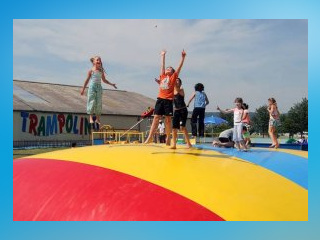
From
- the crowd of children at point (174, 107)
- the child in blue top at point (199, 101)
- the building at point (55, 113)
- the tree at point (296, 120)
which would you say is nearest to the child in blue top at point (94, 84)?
the crowd of children at point (174, 107)

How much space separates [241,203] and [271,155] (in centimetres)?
257

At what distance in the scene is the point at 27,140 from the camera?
70.3ft

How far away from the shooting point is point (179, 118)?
584 cm

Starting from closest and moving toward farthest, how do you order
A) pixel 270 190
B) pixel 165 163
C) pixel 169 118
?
pixel 270 190 < pixel 165 163 < pixel 169 118

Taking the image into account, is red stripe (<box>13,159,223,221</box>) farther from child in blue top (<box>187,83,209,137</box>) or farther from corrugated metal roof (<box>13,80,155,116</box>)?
corrugated metal roof (<box>13,80,155,116</box>)

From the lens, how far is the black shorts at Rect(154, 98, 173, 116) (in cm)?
568

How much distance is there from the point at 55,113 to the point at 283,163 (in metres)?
19.3

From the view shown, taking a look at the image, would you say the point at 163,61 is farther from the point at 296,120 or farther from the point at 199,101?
the point at 296,120

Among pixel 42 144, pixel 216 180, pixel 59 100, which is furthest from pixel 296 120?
pixel 216 180

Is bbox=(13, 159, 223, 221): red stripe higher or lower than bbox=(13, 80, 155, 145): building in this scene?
lower

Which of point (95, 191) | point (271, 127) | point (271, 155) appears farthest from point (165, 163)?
point (271, 127)

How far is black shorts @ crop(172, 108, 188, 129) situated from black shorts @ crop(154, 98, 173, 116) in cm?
16

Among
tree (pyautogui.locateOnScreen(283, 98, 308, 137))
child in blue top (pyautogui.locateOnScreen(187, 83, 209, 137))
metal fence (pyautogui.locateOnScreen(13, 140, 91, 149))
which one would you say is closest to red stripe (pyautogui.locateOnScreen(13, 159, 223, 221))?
child in blue top (pyautogui.locateOnScreen(187, 83, 209, 137))

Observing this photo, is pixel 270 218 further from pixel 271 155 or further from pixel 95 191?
pixel 271 155
